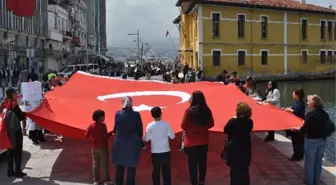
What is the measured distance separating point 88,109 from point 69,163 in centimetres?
130

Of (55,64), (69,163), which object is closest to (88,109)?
(69,163)

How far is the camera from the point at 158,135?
7.45 m

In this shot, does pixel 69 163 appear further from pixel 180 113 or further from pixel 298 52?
pixel 298 52

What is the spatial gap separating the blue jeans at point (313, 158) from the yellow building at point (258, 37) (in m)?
35.6

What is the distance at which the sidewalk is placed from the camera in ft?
28.0

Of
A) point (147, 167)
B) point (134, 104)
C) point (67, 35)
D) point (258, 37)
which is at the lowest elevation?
point (147, 167)

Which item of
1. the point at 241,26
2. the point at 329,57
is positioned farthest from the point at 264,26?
the point at 329,57

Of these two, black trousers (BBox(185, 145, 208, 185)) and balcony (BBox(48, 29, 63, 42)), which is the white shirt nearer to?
black trousers (BBox(185, 145, 208, 185))

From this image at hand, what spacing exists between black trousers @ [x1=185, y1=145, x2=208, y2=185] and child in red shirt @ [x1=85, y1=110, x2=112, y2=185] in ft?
5.09

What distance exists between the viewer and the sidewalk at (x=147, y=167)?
8523 millimetres

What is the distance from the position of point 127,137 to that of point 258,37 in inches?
1613

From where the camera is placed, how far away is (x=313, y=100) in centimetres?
770

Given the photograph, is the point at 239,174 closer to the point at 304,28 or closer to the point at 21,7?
the point at 21,7

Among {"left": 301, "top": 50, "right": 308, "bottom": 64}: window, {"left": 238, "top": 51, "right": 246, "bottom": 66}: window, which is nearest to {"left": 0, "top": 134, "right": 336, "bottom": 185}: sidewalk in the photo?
{"left": 238, "top": 51, "right": 246, "bottom": 66}: window
